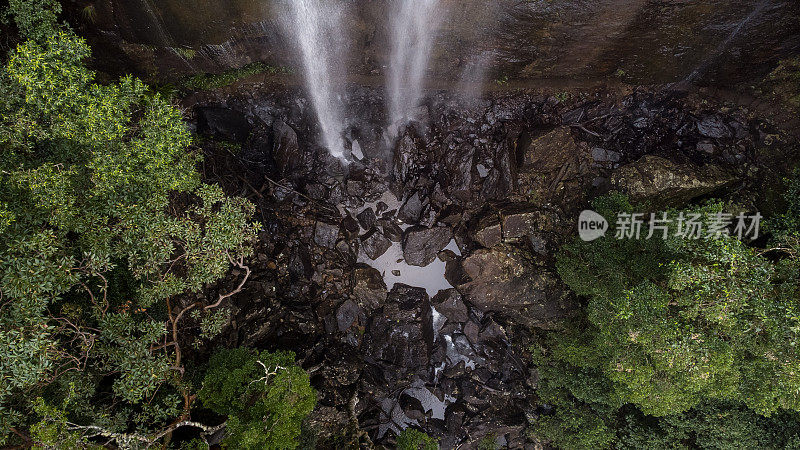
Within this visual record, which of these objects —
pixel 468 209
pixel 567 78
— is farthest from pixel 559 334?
pixel 567 78

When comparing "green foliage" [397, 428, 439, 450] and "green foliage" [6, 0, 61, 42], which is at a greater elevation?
"green foliage" [6, 0, 61, 42]

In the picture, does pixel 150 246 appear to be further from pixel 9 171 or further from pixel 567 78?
pixel 567 78

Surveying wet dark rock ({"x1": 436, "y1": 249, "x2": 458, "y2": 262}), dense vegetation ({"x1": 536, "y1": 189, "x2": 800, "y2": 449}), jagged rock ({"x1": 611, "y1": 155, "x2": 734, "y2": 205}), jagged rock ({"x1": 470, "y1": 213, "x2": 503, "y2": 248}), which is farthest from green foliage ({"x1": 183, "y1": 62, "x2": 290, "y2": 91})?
jagged rock ({"x1": 611, "y1": 155, "x2": 734, "y2": 205})

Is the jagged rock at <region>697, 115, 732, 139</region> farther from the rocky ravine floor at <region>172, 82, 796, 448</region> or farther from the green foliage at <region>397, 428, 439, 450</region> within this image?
the green foliage at <region>397, 428, 439, 450</region>

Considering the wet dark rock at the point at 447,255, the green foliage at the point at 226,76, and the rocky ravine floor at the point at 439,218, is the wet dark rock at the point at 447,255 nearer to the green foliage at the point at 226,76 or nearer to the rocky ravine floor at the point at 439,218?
the rocky ravine floor at the point at 439,218

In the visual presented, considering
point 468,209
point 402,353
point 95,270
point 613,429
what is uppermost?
point 468,209

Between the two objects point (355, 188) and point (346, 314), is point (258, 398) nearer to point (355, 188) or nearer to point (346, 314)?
point (346, 314)
